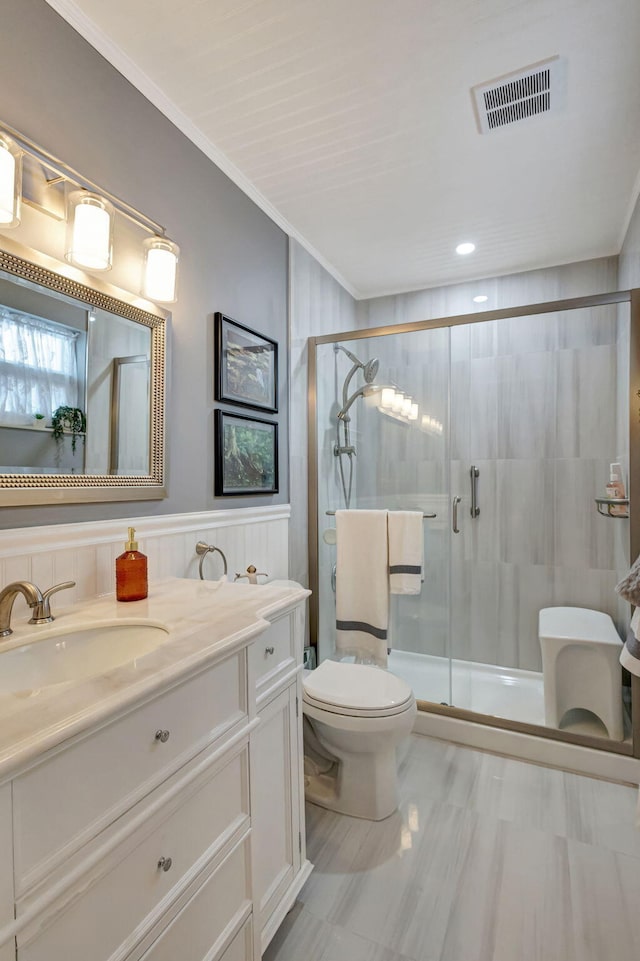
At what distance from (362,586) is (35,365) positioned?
171cm

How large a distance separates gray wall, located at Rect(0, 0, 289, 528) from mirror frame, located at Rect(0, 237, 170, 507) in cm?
4

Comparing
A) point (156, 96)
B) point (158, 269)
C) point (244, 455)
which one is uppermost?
point (156, 96)

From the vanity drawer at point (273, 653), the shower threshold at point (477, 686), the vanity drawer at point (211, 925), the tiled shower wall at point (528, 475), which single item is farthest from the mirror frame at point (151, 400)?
the shower threshold at point (477, 686)

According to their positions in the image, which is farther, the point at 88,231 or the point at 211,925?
the point at 88,231

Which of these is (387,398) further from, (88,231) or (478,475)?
(88,231)

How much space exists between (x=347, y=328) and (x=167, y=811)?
9.53 feet

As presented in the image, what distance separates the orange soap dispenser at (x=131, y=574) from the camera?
50.1 inches

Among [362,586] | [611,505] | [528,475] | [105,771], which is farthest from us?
[528,475]

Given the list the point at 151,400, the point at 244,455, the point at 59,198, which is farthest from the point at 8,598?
the point at 244,455

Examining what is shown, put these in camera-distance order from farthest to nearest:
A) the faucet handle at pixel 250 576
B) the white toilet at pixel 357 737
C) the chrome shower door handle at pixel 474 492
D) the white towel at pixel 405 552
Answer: the chrome shower door handle at pixel 474 492, the white towel at pixel 405 552, the faucet handle at pixel 250 576, the white toilet at pixel 357 737

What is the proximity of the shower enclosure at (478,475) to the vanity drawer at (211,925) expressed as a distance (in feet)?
4.86

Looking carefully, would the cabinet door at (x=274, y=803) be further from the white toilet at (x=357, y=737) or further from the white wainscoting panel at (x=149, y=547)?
the white wainscoting panel at (x=149, y=547)

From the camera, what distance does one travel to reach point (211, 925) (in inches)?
37.1

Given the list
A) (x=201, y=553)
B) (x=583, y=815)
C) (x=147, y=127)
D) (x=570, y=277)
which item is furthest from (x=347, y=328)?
(x=583, y=815)
